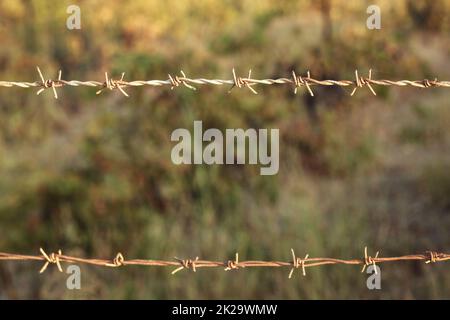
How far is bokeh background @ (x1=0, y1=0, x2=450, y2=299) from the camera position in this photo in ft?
14.2

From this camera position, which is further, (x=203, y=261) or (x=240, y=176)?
(x=240, y=176)

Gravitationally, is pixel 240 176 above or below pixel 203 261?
above

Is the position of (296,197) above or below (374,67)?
below

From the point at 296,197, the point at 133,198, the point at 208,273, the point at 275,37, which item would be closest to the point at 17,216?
the point at 133,198

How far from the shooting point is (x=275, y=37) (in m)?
8.35

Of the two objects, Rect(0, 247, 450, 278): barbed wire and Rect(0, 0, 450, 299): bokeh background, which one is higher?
Rect(0, 0, 450, 299): bokeh background

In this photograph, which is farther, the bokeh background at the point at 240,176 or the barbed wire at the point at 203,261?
the bokeh background at the point at 240,176

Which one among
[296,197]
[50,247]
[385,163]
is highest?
[385,163]

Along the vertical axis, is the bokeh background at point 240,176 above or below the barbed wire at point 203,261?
above

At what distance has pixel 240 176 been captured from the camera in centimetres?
544

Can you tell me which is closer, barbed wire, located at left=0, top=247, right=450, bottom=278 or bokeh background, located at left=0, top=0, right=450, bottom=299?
barbed wire, located at left=0, top=247, right=450, bottom=278

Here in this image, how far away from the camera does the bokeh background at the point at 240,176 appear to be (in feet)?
14.2

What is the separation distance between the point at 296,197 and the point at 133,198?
1151 mm
